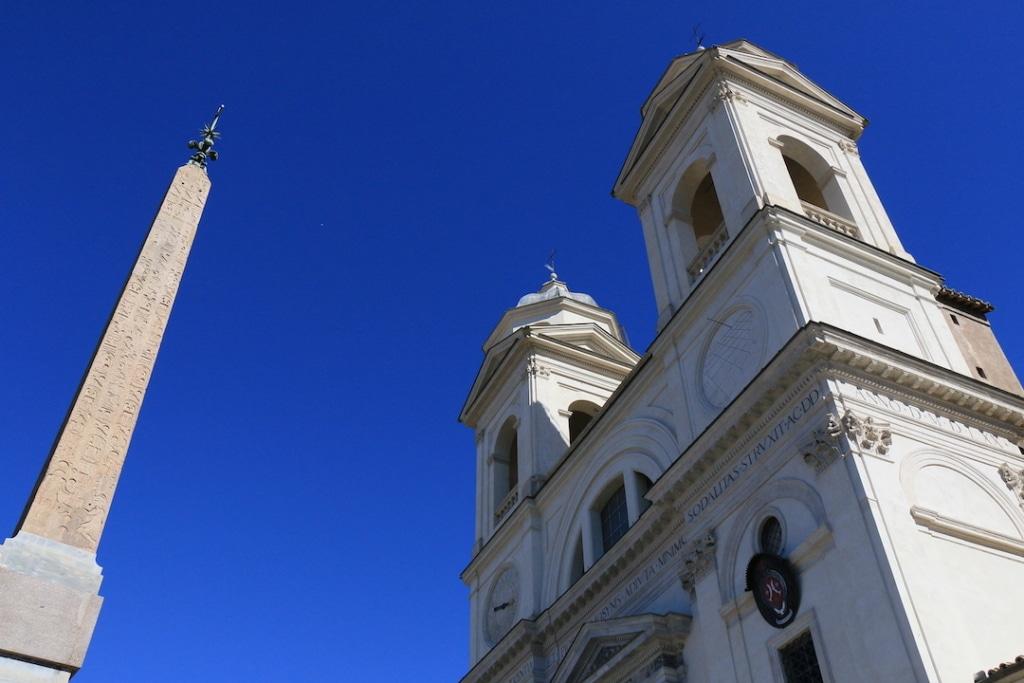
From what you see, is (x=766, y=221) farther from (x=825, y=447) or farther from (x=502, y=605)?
(x=502, y=605)

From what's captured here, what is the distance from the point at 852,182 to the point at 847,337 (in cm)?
752

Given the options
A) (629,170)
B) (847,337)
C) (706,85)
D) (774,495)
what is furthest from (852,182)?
(774,495)

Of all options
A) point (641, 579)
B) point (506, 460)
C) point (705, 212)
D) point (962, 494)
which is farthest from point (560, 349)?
point (962, 494)

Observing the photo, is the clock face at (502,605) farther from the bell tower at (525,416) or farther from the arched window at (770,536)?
the arched window at (770,536)

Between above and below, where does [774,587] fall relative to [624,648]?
below

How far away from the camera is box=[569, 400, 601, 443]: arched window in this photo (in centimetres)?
2578

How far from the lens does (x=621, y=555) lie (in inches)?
667

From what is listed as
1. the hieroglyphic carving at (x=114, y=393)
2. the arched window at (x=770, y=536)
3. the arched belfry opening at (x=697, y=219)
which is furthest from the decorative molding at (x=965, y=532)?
the hieroglyphic carving at (x=114, y=393)

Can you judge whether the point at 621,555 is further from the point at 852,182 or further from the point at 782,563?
the point at 852,182

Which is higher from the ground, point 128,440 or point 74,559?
point 128,440

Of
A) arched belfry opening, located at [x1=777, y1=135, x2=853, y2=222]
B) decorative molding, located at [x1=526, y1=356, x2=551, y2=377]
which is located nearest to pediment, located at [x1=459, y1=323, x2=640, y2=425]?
decorative molding, located at [x1=526, y1=356, x2=551, y2=377]

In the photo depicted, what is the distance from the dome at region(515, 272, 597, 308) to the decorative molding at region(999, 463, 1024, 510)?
16703 millimetres

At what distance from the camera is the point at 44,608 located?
7.27 meters

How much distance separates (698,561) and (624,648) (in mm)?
2079
